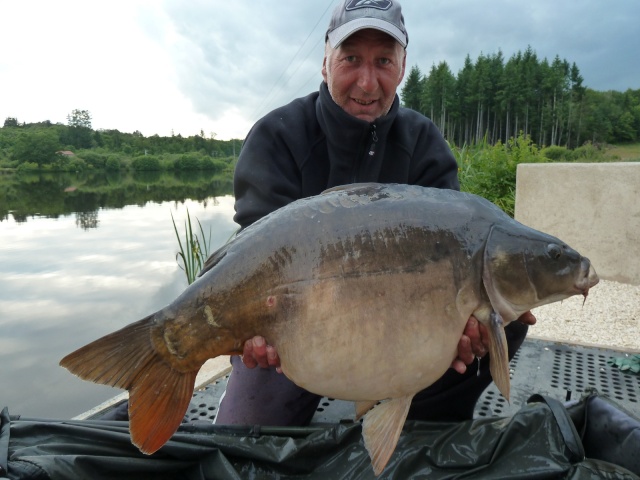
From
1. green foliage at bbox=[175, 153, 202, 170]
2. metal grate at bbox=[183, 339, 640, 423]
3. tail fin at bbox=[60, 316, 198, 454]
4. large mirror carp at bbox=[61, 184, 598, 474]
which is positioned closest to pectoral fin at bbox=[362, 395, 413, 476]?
large mirror carp at bbox=[61, 184, 598, 474]

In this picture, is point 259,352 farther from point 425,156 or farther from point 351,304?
point 425,156

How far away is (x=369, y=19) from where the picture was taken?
1.90m

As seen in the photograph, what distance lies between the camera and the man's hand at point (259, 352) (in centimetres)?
Result: 131

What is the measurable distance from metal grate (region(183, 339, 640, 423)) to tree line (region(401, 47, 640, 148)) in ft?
153

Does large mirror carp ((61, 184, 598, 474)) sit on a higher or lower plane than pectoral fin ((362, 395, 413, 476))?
higher

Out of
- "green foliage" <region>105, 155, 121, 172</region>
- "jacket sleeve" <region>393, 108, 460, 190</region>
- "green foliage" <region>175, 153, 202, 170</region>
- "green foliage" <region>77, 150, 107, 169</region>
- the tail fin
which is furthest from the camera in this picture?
"green foliage" <region>175, 153, 202, 170</region>

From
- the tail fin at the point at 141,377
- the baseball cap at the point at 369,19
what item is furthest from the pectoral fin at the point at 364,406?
the baseball cap at the point at 369,19

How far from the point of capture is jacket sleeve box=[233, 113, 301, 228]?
78.6 inches

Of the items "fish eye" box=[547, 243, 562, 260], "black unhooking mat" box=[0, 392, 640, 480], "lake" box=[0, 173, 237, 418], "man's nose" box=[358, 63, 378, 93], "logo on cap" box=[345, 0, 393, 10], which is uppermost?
"logo on cap" box=[345, 0, 393, 10]

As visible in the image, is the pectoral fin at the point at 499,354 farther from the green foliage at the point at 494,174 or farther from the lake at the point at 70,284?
the green foliage at the point at 494,174

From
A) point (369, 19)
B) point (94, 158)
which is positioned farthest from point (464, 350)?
point (94, 158)

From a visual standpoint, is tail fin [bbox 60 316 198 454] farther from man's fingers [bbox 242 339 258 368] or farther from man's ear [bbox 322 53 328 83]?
man's ear [bbox 322 53 328 83]

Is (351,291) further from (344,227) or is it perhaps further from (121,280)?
(121,280)

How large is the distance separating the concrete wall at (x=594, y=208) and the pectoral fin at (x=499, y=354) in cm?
355
